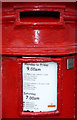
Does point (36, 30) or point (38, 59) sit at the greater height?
point (36, 30)

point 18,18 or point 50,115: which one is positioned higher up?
point 18,18

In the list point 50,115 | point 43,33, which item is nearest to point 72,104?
point 50,115

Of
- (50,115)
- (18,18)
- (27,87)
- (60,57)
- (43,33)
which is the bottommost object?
(50,115)

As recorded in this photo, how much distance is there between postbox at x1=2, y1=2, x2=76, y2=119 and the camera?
Result: 76.7 inches

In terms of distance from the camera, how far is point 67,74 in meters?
2.12

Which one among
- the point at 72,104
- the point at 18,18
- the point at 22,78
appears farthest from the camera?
the point at 72,104

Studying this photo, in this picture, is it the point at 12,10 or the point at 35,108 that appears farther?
the point at 35,108

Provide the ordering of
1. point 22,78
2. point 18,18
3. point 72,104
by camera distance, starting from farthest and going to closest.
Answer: point 72,104, point 22,78, point 18,18

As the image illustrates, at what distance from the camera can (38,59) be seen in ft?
6.50

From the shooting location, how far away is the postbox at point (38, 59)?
1947 millimetres

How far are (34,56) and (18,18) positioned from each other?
0.45m

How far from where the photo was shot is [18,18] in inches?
75.5

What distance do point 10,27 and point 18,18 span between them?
5.9 inches

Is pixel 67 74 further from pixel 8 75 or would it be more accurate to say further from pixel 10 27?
pixel 10 27
